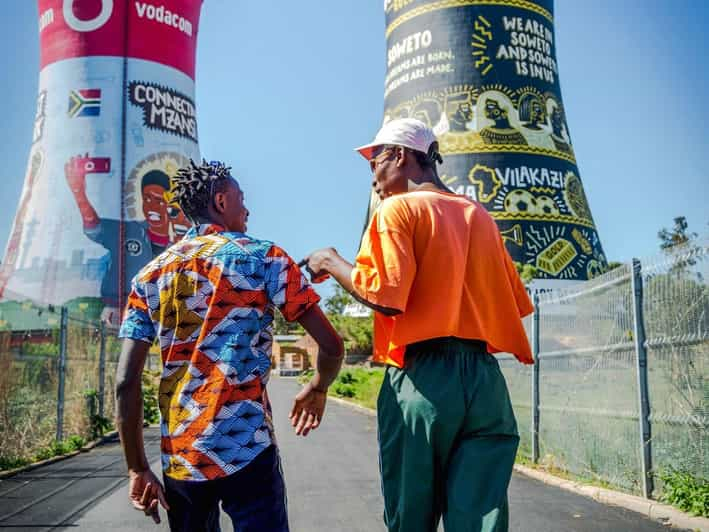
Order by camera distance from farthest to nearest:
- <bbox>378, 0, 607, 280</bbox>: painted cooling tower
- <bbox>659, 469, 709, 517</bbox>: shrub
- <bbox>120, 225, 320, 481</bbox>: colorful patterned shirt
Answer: <bbox>378, 0, 607, 280</bbox>: painted cooling tower
<bbox>659, 469, 709, 517</bbox>: shrub
<bbox>120, 225, 320, 481</bbox>: colorful patterned shirt

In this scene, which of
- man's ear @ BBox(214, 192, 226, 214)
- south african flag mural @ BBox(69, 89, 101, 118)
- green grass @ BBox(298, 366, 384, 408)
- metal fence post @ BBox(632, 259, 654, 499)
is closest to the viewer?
man's ear @ BBox(214, 192, 226, 214)

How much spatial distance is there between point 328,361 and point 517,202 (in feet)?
87.2

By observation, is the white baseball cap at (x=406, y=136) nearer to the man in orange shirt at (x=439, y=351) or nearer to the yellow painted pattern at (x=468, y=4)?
the man in orange shirt at (x=439, y=351)

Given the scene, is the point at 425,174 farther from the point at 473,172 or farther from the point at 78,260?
the point at 78,260

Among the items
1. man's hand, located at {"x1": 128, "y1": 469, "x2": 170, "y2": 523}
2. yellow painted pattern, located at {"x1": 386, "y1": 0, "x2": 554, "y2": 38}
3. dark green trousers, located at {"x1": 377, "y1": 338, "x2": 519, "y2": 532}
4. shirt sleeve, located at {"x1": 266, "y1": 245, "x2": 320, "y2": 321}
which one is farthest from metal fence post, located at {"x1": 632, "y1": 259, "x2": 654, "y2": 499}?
yellow painted pattern, located at {"x1": 386, "y1": 0, "x2": 554, "y2": 38}

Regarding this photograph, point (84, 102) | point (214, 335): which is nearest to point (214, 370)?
point (214, 335)

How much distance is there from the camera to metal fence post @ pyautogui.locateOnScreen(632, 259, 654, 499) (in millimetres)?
5473

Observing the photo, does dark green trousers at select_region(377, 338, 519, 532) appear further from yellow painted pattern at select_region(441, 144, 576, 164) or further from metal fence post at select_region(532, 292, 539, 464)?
yellow painted pattern at select_region(441, 144, 576, 164)

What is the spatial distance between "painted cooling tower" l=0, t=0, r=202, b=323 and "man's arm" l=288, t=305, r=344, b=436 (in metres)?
29.7

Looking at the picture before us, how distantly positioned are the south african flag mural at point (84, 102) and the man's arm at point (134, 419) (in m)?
30.6

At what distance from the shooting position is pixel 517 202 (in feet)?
92.8

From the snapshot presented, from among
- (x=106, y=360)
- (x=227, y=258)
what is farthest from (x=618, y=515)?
(x=106, y=360)

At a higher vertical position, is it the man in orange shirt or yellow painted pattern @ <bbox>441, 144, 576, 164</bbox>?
yellow painted pattern @ <bbox>441, 144, 576, 164</bbox>

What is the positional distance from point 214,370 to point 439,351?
0.66 meters
